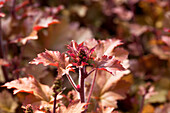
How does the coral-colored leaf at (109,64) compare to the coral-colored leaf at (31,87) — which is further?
the coral-colored leaf at (31,87)

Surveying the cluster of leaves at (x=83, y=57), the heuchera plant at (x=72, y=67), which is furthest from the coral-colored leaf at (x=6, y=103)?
the heuchera plant at (x=72, y=67)

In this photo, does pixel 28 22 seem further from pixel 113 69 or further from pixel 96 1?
pixel 96 1

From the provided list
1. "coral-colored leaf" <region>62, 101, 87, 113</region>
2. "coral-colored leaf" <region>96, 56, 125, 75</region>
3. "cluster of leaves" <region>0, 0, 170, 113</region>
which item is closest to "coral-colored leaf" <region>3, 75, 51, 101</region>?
"cluster of leaves" <region>0, 0, 170, 113</region>

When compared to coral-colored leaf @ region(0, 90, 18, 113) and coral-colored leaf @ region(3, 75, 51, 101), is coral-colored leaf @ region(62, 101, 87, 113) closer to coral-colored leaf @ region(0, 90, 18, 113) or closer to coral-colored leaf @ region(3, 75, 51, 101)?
coral-colored leaf @ region(3, 75, 51, 101)

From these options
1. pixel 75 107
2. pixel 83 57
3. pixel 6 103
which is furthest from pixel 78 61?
pixel 6 103

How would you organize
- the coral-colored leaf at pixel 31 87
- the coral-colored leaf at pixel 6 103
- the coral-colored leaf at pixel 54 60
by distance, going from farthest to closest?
the coral-colored leaf at pixel 6 103 → the coral-colored leaf at pixel 31 87 → the coral-colored leaf at pixel 54 60

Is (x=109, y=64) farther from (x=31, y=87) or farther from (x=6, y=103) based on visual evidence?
(x=6, y=103)

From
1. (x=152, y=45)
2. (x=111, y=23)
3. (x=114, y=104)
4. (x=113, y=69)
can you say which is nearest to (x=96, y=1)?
(x=111, y=23)

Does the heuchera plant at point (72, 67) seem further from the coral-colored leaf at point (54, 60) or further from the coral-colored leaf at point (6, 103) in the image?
the coral-colored leaf at point (6, 103)
